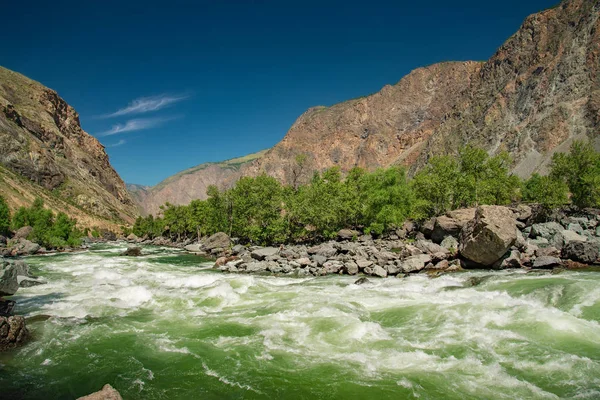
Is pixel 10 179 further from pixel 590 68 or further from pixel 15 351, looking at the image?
pixel 590 68

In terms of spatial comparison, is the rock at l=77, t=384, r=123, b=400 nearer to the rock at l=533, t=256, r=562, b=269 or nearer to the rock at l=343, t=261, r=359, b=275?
the rock at l=343, t=261, r=359, b=275

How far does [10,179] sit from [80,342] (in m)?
150

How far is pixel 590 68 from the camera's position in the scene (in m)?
156

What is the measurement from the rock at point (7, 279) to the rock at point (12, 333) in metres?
4.94

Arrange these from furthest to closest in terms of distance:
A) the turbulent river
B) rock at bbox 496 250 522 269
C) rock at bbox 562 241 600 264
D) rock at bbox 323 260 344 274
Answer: rock at bbox 323 260 344 274
rock at bbox 496 250 522 269
rock at bbox 562 241 600 264
the turbulent river

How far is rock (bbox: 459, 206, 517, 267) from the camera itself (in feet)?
85.8

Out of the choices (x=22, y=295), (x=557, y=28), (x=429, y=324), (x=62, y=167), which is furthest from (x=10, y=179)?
(x=557, y=28)

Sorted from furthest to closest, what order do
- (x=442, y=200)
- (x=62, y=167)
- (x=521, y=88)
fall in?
(x=521, y=88)
(x=62, y=167)
(x=442, y=200)

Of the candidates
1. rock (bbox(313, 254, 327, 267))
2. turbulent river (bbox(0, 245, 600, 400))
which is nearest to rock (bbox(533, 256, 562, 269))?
turbulent river (bbox(0, 245, 600, 400))

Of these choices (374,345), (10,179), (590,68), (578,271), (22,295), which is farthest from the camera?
(590,68)

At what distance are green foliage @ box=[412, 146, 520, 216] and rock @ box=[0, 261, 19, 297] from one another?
5136 cm

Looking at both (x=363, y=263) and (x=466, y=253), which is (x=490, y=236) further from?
(x=363, y=263)

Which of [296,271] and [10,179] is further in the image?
[10,179]

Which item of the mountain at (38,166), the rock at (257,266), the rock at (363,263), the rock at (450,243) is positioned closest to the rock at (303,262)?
the rock at (257,266)
